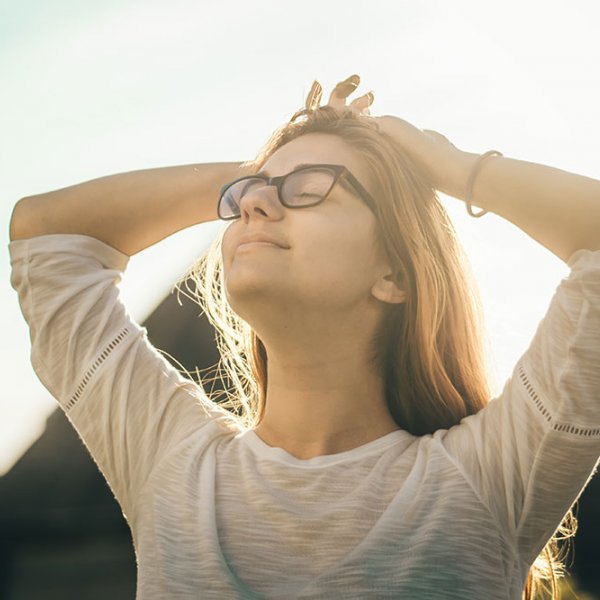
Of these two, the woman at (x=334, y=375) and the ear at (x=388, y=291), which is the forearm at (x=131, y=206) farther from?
the ear at (x=388, y=291)

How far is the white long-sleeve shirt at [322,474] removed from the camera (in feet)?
6.89

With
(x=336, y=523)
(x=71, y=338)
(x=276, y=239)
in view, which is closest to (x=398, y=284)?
(x=276, y=239)

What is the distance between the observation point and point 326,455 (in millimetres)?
2430

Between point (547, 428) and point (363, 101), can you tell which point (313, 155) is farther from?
point (547, 428)

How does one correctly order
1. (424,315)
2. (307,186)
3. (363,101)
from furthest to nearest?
(363,101) → (424,315) → (307,186)

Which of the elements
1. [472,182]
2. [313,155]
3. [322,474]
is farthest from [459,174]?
[322,474]

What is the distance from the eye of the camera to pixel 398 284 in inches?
107

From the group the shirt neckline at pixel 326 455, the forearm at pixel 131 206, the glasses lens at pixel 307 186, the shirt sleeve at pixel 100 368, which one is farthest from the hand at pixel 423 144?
the shirt sleeve at pixel 100 368

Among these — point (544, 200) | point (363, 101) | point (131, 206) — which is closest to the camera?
point (544, 200)

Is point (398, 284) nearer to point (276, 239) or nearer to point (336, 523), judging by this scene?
point (276, 239)

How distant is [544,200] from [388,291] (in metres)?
0.65

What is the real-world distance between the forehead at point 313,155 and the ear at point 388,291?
1.04 feet

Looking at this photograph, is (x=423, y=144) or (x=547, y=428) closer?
(x=547, y=428)

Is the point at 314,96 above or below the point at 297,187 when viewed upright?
above
